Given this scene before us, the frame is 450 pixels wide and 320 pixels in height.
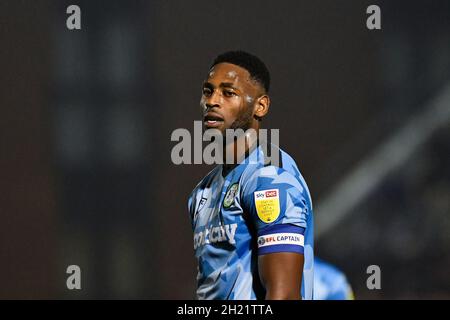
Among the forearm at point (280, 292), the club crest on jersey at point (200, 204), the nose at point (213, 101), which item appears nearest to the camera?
the forearm at point (280, 292)

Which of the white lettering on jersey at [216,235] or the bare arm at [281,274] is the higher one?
the white lettering on jersey at [216,235]

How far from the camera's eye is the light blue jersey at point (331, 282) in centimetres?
500

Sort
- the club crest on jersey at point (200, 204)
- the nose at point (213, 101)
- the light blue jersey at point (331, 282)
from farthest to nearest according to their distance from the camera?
the light blue jersey at point (331, 282), the club crest on jersey at point (200, 204), the nose at point (213, 101)

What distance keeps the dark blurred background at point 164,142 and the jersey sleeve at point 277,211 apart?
320 cm

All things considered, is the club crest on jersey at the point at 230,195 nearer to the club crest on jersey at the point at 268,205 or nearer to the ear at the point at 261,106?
the club crest on jersey at the point at 268,205

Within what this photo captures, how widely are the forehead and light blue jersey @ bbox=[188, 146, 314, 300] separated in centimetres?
22

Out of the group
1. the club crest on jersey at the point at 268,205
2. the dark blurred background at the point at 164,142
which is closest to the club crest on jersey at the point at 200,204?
the club crest on jersey at the point at 268,205

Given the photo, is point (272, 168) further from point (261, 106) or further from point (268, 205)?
point (261, 106)

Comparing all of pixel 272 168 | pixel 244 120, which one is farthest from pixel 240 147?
pixel 272 168

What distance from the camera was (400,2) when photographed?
5559mm

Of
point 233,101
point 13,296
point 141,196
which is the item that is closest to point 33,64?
point 141,196

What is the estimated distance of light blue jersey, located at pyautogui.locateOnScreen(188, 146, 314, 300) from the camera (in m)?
1.97

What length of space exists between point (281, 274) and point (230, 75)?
661 millimetres

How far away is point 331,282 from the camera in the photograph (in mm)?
5113
